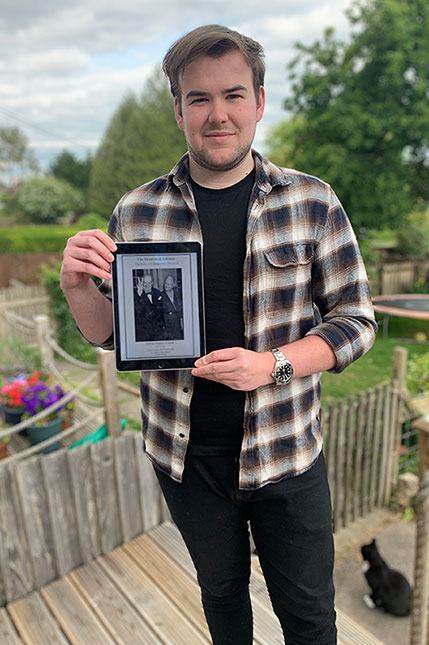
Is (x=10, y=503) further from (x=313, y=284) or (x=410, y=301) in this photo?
(x=410, y=301)

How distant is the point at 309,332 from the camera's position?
1.31 m

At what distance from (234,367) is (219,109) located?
2.01ft

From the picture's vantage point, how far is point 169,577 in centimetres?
267

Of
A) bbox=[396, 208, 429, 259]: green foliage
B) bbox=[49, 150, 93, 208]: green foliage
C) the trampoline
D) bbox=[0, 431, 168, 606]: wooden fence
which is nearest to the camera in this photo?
bbox=[0, 431, 168, 606]: wooden fence

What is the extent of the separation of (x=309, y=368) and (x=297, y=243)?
323mm

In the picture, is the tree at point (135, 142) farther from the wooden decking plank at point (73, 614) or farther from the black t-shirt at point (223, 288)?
the black t-shirt at point (223, 288)

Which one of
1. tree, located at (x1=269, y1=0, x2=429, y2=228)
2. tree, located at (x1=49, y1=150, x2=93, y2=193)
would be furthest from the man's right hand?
tree, located at (x1=49, y1=150, x2=93, y2=193)

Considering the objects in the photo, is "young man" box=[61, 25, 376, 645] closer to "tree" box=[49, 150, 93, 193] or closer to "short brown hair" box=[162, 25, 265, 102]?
"short brown hair" box=[162, 25, 265, 102]

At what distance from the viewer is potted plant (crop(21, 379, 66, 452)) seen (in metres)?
5.21

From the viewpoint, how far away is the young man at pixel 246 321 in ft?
3.99

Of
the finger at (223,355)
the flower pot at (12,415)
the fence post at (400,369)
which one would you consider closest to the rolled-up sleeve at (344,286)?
the finger at (223,355)

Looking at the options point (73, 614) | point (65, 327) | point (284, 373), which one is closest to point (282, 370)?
point (284, 373)

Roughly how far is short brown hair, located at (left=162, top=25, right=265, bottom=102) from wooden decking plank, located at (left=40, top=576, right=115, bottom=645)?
7.57 feet

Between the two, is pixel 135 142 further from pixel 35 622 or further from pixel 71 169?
pixel 35 622
